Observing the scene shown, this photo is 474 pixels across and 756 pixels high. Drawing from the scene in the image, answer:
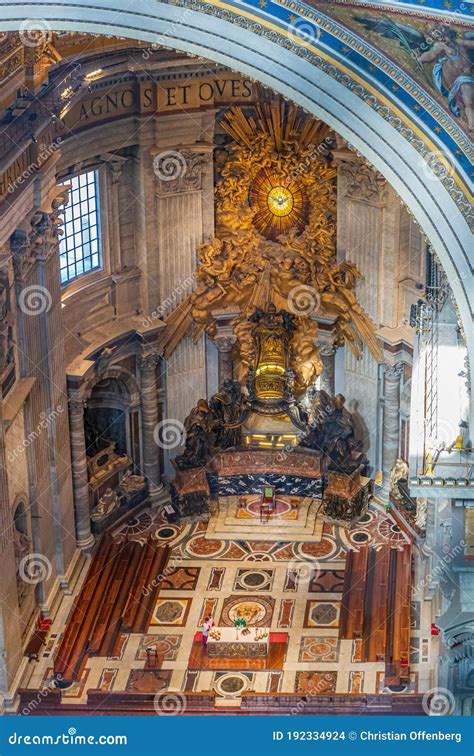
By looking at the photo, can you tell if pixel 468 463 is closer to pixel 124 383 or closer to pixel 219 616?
pixel 219 616

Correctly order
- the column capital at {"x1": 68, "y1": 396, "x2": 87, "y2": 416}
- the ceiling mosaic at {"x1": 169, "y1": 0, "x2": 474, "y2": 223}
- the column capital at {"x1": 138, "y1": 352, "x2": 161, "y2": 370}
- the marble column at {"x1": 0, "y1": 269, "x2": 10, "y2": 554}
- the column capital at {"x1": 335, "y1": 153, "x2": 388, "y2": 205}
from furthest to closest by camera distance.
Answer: the column capital at {"x1": 138, "y1": 352, "x2": 161, "y2": 370} < the column capital at {"x1": 335, "y1": 153, "x2": 388, "y2": 205} < the column capital at {"x1": 68, "y1": 396, "x2": 87, "y2": 416} < the marble column at {"x1": 0, "y1": 269, "x2": 10, "y2": 554} < the ceiling mosaic at {"x1": 169, "y1": 0, "x2": 474, "y2": 223}

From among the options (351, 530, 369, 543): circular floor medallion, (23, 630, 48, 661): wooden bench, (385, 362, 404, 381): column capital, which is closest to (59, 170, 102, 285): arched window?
(385, 362, 404, 381): column capital

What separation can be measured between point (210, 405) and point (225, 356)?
4.22 feet

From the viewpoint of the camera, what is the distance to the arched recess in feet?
80.2

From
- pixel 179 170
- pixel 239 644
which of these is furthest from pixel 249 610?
pixel 179 170

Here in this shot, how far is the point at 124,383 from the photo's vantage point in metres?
38.1

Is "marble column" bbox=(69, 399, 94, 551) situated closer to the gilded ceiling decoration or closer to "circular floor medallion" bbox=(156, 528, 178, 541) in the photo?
"circular floor medallion" bbox=(156, 528, 178, 541)

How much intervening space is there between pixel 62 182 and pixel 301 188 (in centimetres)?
553

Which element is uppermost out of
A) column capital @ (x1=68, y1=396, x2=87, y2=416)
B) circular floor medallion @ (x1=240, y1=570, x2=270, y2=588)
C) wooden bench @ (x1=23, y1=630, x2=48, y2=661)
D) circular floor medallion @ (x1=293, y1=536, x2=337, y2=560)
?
column capital @ (x1=68, y1=396, x2=87, y2=416)

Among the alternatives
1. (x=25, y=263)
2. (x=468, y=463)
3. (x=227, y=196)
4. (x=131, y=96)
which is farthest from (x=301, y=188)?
→ (x=468, y=463)

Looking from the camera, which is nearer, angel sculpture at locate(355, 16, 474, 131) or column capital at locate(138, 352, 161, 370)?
angel sculpture at locate(355, 16, 474, 131)

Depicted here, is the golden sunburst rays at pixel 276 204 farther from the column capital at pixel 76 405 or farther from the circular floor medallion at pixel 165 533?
the circular floor medallion at pixel 165 533

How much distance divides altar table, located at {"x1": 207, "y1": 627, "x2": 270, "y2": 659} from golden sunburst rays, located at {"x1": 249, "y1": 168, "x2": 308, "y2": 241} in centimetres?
945

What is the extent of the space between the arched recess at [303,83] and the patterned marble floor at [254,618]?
9960 mm
